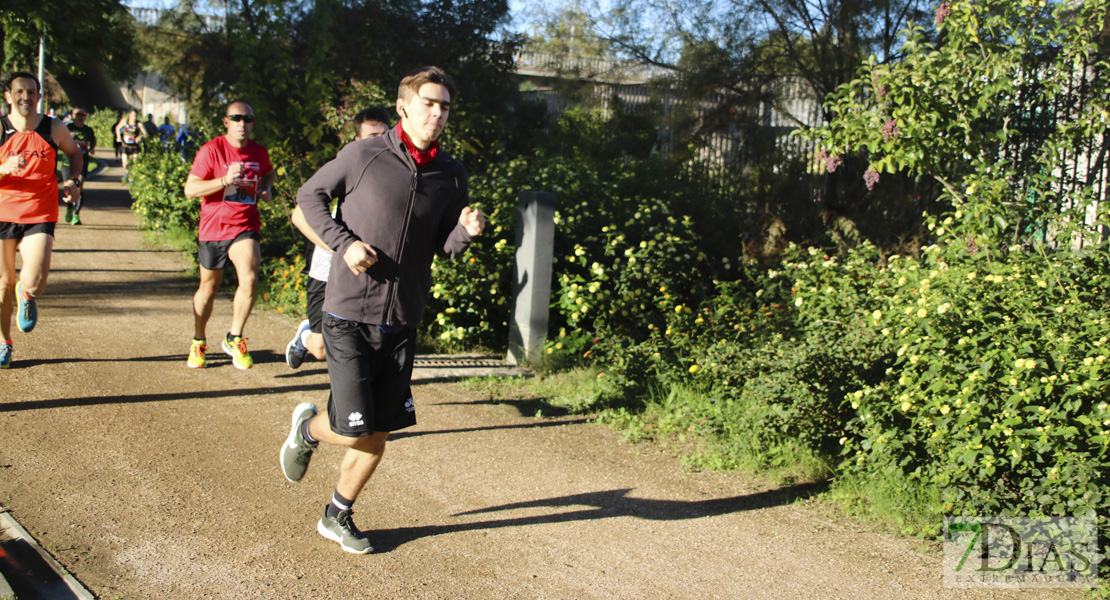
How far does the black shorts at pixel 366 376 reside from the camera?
362 centimetres

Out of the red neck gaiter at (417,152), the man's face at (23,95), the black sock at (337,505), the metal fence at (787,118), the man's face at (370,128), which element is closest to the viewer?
the red neck gaiter at (417,152)

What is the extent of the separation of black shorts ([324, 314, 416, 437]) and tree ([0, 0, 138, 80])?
11425mm

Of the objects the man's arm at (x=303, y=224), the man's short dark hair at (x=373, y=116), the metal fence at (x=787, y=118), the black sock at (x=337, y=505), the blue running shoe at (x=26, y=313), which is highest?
the metal fence at (x=787, y=118)

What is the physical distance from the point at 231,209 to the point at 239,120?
615 millimetres

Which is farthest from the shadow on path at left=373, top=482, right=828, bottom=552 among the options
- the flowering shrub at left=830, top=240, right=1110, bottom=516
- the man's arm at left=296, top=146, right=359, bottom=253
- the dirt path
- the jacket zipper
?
the man's arm at left=296, top=146, right=359, bottom=253

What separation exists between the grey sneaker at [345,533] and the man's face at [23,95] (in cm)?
379

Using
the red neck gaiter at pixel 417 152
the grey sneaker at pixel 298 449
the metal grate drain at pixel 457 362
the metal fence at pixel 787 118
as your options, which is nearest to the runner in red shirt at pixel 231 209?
the metal grate drain at pixel 457 362

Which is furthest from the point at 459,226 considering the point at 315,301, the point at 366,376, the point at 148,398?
the point at 148,398

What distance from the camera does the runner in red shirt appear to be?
6.25m

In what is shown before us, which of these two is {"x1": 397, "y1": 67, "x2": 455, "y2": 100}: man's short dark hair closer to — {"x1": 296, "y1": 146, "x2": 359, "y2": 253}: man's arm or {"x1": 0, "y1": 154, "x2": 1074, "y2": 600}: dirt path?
{"x1": 296, "y1": 146, "x2": 359, "y2": 253}: man's arm

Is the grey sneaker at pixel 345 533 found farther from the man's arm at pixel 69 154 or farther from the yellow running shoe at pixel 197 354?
the man's arm at pixel 69 154

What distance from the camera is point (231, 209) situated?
6348mm

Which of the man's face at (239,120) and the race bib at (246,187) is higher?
the man's face at (239,120)

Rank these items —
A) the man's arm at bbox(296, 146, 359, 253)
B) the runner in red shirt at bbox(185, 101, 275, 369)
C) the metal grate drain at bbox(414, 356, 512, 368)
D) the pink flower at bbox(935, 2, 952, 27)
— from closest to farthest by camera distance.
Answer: the man's arm at bbox(296, 146, 359, 253) < the pink flower at bbox(935, 2, 952, 27) < the runner in red shirt at bbox(185, 101, 275, 369) < the metal grate drain at bbox(414, 356, 512, 368)
